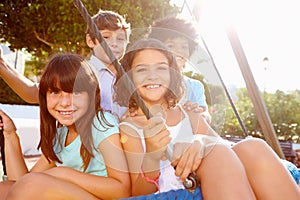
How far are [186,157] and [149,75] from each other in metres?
0.38

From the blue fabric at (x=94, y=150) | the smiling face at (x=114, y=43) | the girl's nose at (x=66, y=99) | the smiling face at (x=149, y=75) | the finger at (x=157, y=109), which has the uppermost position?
the smiling face at (x=114, y=43)

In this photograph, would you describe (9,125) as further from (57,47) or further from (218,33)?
(57,47)

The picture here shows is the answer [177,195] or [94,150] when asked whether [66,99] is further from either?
[177,195]

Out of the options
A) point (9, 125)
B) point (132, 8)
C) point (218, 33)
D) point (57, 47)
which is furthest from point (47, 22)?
point (9, 125)

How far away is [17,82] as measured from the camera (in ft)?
5.21

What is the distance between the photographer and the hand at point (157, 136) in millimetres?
996

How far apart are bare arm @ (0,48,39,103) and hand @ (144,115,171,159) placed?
64 cm

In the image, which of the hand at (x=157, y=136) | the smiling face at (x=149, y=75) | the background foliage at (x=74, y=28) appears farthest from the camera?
the background foliage at (x=74, y=28)

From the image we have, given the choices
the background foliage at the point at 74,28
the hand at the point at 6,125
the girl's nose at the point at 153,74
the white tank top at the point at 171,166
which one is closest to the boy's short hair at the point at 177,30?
the girl's nose at the point at 153,74

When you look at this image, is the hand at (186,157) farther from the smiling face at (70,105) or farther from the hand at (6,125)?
the hand at (6,125)

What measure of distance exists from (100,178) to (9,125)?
1.21 feet

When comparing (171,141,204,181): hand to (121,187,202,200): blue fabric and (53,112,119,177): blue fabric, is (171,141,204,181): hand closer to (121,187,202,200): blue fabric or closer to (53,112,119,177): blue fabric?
(121,187,202,200): blue fabric

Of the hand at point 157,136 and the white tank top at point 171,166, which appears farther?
the white tank top at point 171,166

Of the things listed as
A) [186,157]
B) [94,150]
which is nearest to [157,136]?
[186,157]
